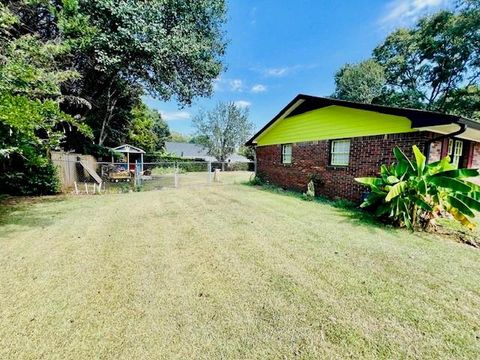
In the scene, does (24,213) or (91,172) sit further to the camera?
(91,172)

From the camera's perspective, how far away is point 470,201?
463 centimetres

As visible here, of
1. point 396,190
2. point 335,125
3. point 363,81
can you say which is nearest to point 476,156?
point 335,125

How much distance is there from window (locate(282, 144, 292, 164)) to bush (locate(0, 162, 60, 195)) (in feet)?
33.2

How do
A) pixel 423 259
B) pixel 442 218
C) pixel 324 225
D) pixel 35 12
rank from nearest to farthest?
pixel 423 259
pixel 324 225
pixel 442 218
pixel 35 12

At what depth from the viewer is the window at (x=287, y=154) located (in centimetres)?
1140

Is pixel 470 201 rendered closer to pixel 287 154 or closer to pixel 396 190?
pixel 396 190

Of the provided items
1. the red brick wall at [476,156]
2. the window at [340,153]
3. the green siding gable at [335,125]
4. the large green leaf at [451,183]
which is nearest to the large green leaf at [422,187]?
the large green leaf at [451,183]

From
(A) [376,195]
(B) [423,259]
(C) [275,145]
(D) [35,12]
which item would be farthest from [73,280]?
(D) [35,12]

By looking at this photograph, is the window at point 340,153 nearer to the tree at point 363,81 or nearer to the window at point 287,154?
the window at point 287,154

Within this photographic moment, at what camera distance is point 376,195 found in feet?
19.2

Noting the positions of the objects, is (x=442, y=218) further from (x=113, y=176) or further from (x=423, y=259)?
(x=113, y=176)

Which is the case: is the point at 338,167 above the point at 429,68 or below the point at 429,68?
below

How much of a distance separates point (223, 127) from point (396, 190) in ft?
93.6

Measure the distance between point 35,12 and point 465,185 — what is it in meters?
18.0
